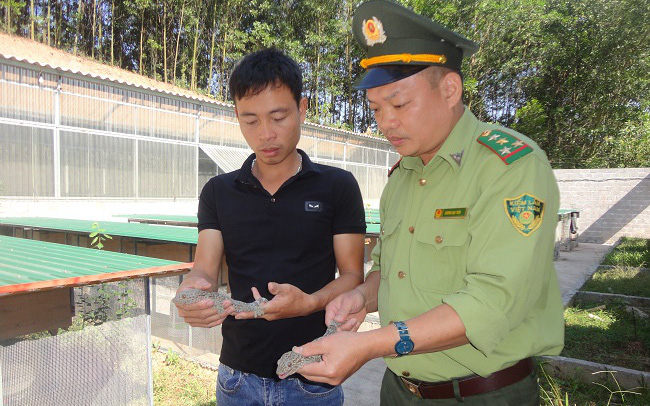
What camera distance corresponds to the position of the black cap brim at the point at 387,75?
125 centimetres

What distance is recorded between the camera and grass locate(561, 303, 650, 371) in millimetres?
4383

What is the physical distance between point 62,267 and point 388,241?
2521 millimetres

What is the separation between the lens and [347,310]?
1.43m

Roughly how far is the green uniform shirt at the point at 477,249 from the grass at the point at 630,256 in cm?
970

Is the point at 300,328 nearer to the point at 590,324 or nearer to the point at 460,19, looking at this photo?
the point at 590,324

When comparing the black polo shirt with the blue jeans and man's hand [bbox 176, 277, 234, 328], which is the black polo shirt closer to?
the blue jeans

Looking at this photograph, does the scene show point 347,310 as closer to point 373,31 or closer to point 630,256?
point 373,31

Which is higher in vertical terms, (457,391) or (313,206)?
(313,206)

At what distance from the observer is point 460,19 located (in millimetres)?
22453

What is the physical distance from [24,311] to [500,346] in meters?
2.77

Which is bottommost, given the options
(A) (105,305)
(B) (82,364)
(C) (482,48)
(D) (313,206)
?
(B) (82,364)

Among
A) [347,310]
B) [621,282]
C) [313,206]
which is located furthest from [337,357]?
[621,282]

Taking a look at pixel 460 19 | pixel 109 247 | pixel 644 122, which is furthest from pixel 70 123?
pixel 644 122

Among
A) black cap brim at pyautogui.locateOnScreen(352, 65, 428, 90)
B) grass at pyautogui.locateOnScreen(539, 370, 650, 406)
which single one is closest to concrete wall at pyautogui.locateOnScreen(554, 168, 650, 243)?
grass at pyautogui.locateOnScreen(539, 370, 650, 406)
